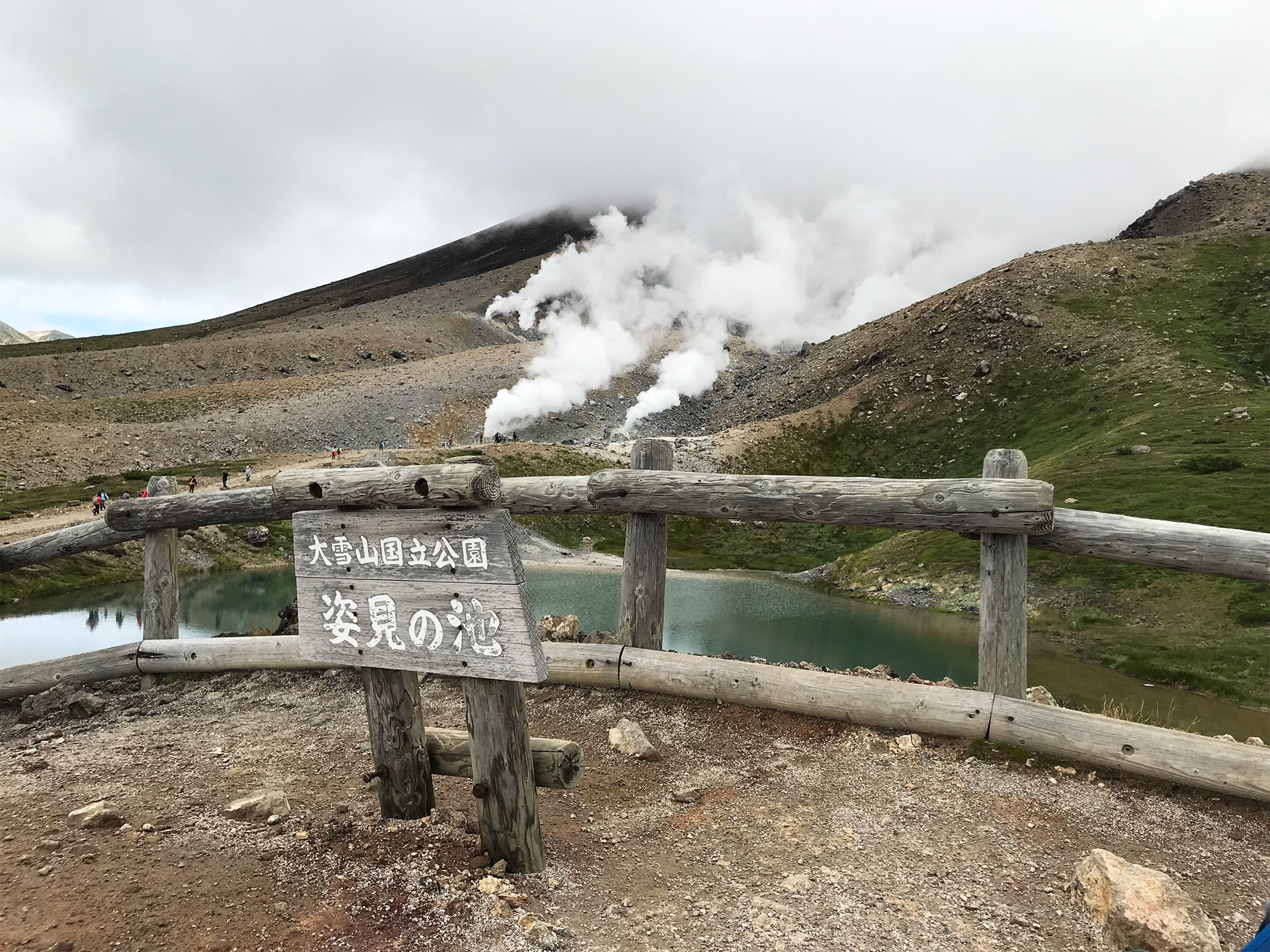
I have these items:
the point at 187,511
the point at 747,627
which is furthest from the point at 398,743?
the point at 747,627

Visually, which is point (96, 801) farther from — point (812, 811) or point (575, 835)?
point (812, 811)

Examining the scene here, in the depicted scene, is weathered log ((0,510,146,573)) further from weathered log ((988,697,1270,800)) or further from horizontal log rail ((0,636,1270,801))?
weathered log ((988,697,1270,800))

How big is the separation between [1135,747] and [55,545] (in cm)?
1220

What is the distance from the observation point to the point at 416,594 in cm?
460

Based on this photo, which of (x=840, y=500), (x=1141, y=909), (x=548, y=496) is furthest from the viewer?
(x=548, y=496)

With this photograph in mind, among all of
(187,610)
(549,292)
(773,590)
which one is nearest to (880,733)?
(187,610)

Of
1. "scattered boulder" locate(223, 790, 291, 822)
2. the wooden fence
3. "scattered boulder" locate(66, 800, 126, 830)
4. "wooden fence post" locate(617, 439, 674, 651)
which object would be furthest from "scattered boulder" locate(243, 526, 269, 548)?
"scattered boulder" locate(223, 790, 291, 822)

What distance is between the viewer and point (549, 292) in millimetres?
198375

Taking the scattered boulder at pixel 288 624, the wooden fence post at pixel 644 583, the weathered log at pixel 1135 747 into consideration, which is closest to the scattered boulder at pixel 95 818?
the wooden fence post at pixel 644 583

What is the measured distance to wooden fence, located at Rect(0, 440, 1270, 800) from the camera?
5297 mm

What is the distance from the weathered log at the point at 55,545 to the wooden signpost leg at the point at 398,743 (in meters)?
6.56

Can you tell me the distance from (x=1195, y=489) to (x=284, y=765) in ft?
146

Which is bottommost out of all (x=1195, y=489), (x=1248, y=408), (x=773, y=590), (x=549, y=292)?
(x=773, y=590)

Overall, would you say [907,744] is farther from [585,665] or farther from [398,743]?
[398,743]
